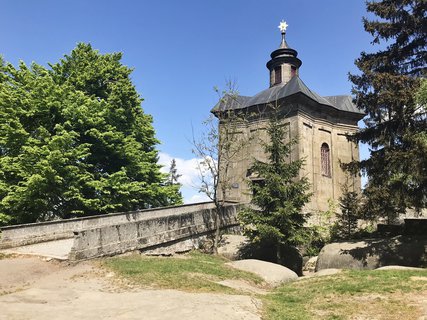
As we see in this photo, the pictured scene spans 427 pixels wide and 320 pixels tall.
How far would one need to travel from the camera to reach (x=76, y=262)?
11477 millimetres

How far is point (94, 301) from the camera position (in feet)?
25.1

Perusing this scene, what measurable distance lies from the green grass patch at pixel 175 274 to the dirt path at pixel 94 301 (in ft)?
2.27

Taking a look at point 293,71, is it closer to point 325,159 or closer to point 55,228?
point 325,159

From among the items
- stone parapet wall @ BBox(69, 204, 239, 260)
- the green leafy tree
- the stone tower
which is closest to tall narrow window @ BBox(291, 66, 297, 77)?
the stone tower

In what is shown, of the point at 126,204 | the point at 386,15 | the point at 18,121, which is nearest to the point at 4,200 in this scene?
Answer: the point at 18,121

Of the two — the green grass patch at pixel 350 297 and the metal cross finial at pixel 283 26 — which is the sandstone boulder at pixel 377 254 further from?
the metal cross finial at pixel 283 26

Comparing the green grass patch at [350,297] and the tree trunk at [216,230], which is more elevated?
the tree trunk at [216,230]

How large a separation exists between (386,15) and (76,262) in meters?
15.9

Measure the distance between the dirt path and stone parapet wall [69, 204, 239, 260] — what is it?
158 centimetres

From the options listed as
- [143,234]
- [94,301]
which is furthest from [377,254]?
[94,301]

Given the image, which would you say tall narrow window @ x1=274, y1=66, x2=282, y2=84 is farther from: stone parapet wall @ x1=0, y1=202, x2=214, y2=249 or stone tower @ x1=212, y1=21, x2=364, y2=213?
stone parapet wall @ x1=0, y1=202, x2=214, y2=249

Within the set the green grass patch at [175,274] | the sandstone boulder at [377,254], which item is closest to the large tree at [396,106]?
the sandstone boulder at [377,254]

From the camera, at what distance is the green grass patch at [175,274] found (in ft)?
31.4

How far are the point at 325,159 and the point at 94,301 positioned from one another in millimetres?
24241
